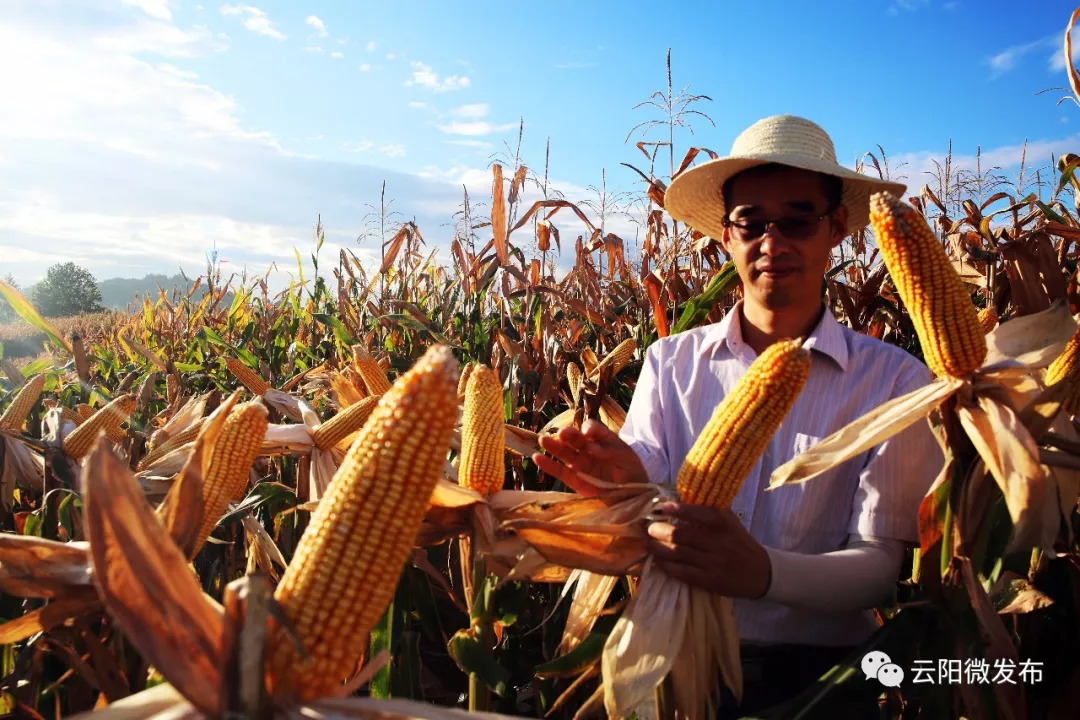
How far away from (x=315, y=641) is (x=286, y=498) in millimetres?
2187

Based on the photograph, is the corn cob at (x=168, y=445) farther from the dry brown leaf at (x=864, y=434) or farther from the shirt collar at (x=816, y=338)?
the dry brown leaf at (x=864, y=434)

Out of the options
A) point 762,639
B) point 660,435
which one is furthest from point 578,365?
point 762,639

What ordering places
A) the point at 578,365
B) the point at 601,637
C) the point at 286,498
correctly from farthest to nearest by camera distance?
1. the point at 578,365
2. the point at 286,498
3. the point at 601,637

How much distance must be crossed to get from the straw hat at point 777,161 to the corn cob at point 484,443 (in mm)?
1410

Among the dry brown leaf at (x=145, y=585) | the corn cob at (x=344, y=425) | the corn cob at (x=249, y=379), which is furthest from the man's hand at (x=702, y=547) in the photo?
the corn cob at (x=249, y=379)

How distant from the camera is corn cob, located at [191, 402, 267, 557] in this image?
1830 millimetres

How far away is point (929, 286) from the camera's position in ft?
6.31

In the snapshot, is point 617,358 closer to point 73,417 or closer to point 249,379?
point 249,379

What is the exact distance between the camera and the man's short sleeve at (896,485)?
7.86 ft

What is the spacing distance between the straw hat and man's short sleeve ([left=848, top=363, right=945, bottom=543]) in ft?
3.34

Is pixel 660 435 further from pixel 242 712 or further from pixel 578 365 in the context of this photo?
pixel 242 712

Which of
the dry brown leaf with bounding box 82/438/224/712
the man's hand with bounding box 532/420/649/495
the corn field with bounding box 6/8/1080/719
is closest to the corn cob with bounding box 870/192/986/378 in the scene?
the corn field with bounding box 6/8/1080/719

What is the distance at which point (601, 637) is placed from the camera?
2.11m

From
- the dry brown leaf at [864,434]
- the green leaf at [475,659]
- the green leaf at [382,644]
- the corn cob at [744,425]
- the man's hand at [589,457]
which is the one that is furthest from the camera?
the green leaf at [382,644]
